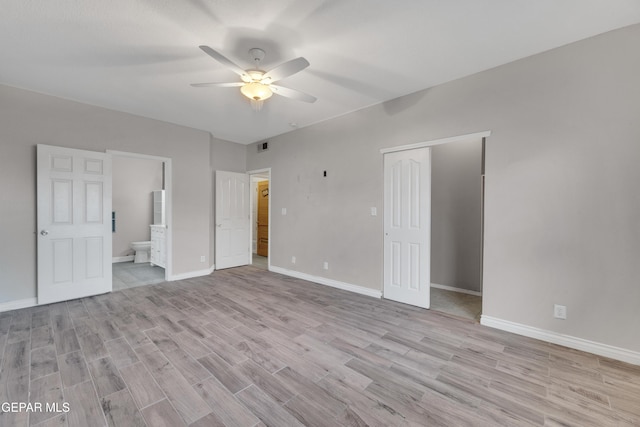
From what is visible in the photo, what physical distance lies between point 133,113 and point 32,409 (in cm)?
386

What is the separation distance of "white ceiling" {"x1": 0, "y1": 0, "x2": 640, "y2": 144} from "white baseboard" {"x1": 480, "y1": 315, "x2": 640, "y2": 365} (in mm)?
2703

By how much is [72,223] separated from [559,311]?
19.1ft

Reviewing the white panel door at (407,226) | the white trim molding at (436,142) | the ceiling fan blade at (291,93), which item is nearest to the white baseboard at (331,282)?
the white panel door at (407,226)

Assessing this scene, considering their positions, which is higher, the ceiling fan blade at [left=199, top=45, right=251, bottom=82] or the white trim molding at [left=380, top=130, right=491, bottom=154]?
the ceiling fan blade at [left=199, top=45, right=251, bottom=82]

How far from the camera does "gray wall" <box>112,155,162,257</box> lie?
617 cm

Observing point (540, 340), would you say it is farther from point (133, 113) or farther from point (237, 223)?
point (133, 113)

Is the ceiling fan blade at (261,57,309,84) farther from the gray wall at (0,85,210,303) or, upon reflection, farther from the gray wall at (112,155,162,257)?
the gray wall at (112,155,162,257)

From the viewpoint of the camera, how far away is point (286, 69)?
2133mm

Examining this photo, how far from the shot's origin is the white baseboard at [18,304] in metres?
3.13

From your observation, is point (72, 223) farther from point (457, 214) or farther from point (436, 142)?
point (457, 214)

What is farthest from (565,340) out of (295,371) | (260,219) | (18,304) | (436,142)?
(260,219)

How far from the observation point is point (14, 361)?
6.91ft

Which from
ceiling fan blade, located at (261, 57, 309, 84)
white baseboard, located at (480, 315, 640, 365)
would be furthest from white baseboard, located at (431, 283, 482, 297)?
ceiling fan blade, located at (261, 57, 309, 84)

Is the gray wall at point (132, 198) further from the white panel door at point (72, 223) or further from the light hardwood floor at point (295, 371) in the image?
the light hardwood floor at point (295, 371)
